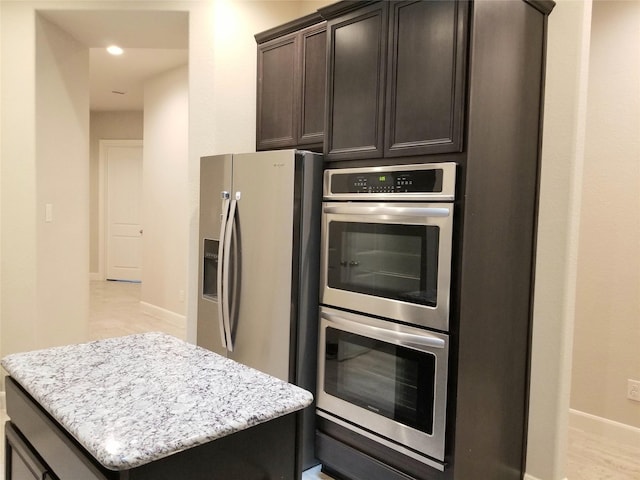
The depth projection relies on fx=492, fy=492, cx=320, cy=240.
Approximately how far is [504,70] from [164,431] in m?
1.90

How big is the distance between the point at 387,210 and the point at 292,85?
3.97 ft

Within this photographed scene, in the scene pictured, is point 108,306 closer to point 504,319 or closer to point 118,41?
point 118,41

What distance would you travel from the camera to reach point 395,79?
2.19 metres

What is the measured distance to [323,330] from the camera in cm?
249

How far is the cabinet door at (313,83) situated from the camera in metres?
2.78

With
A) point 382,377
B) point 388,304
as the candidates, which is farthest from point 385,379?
point 388,304

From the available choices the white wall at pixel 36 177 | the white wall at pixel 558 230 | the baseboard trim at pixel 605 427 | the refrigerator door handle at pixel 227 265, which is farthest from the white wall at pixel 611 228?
the white wall at pixel 36 177

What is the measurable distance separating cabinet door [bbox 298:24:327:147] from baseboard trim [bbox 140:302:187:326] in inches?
134

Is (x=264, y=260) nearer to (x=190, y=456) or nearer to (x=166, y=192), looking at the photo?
(x=190, y=456)

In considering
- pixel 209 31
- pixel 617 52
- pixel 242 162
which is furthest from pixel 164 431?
pixel 617 52

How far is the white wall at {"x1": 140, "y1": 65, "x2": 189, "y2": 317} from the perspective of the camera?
550 centimetres

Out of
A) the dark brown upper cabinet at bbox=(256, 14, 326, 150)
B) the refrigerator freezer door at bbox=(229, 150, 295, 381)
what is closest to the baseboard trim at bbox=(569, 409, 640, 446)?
the refrigerator freezer door at bbox=(229, 150, 295, 381)

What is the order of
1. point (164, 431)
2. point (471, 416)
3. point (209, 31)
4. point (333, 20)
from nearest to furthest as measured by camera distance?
1. point (164, 431)
2. point (471, 416)
3. point (333, 20)
4. point (209, 31)

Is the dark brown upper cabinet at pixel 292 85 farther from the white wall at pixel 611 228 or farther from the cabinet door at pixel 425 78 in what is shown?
the white wall at pixel 611 228
